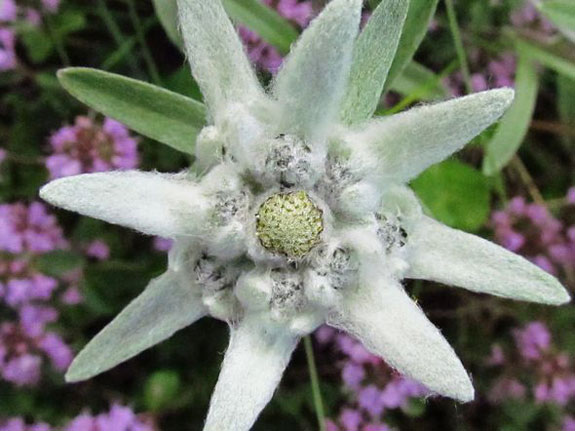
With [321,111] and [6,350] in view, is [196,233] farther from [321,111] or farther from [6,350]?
[6,350]

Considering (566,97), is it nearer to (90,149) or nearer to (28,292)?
(90,149)

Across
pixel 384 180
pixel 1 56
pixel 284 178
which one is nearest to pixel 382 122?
pixel 384 180

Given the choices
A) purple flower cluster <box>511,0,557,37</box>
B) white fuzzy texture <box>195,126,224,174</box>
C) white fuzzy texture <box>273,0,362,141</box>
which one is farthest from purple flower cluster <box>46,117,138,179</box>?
purple flower cluster <box>511,0,557,37</box>

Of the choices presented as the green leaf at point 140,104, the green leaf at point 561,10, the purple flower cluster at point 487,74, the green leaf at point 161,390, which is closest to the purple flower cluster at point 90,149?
the green leaf at point 140,104

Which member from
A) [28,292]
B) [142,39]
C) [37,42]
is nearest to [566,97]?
[142,39]

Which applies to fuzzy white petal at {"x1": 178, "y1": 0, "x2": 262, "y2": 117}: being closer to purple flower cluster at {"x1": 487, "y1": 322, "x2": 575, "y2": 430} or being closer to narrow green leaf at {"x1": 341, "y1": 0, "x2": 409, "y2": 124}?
narrow green leaf at {"x1": 341, "y1": 0, "x2": 409, "y2": 124}

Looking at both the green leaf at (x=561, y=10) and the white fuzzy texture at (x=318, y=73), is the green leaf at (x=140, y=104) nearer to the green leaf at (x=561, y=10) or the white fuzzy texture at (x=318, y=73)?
the white fuzzy texture at (x=318, y=73)
